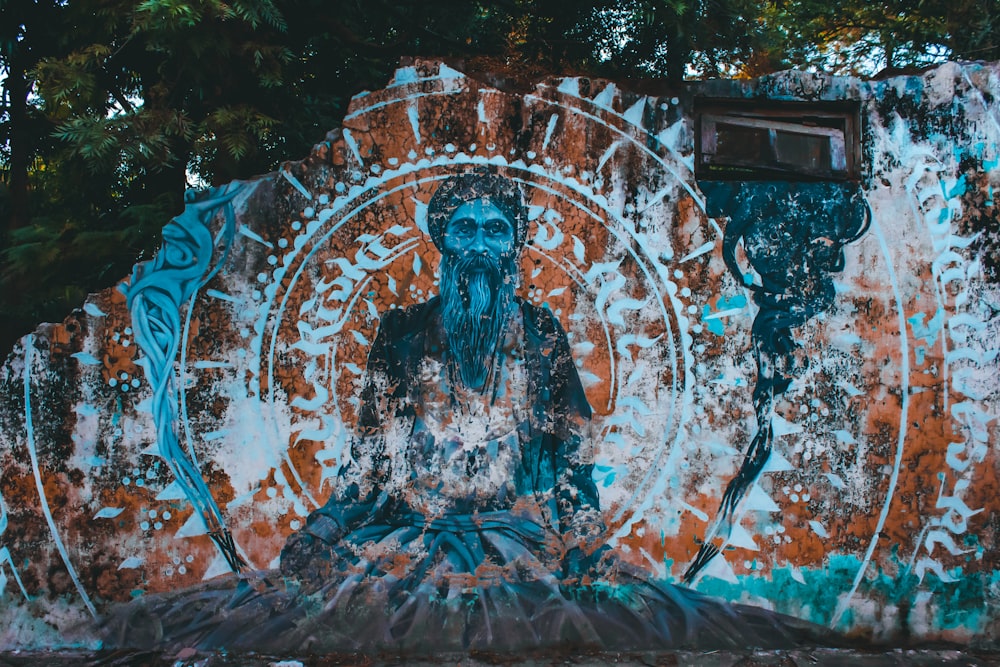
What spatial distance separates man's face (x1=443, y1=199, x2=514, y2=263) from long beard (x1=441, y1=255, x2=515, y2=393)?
0.05 metres

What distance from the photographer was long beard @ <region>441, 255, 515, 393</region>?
13.4 ft

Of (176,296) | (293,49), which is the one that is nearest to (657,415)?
(176,296)

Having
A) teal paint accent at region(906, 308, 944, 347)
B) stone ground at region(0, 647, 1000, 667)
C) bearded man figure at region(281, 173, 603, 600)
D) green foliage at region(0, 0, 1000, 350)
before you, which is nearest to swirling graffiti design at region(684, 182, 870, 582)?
teal paint accent at region(906, 308, 944, 347)

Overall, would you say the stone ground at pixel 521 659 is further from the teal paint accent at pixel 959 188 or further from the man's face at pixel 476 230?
the teal paint accent at pixel 959 188

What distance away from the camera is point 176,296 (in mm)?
3988

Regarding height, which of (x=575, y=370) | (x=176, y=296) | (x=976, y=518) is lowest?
(x=976, y=518)

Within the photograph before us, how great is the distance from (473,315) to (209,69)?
243 cm

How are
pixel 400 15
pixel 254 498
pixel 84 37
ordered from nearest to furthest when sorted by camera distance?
pixel 254 498 < pixel 84 37 < pixel 400 15

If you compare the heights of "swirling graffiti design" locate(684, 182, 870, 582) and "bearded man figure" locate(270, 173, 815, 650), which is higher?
"swirling graffiti design" locate(684, 182, 870, 582)

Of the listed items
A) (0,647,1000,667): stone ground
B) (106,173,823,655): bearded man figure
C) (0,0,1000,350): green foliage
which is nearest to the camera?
(0,647,1000,667): stone ground

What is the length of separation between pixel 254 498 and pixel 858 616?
10.7 ft

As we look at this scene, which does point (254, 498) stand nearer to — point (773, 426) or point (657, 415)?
point (657, 415)

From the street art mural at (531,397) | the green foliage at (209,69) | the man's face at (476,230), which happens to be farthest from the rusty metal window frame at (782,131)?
the man's face at (476,230)

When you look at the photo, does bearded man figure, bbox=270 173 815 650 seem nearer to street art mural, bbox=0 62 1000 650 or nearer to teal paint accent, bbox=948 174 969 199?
street art mural, bbox=0 62 1000 650
